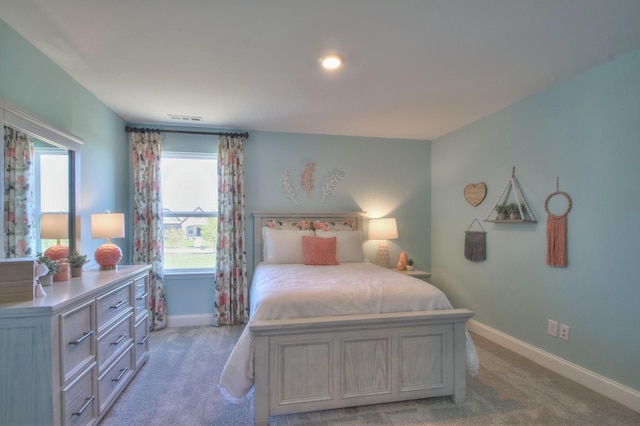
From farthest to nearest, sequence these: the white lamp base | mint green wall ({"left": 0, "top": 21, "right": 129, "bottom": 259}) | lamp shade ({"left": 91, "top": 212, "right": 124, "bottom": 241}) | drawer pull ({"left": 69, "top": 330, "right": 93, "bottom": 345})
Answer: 1. the white lamp base
2. lamp shade ({"left": 91, "top": 212, "right": 124, "bottom": 241})
3. mint green wall ({"left": 0, "top": 21, "right": 129, "bottom": 259})
4. drawer pull ({"left": 69, "top": 330, "right": 93, "bottom": 345})

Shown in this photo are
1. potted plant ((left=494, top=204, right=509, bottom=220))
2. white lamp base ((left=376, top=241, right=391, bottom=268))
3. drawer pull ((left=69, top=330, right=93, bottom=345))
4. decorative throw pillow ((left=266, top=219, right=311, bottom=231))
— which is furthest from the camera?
white lamp base ((left=376, top=241, right=391, bottom=268))

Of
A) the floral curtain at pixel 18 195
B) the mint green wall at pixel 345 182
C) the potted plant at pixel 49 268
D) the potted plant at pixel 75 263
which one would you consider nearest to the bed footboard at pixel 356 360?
the potted plant at pixel 49 268

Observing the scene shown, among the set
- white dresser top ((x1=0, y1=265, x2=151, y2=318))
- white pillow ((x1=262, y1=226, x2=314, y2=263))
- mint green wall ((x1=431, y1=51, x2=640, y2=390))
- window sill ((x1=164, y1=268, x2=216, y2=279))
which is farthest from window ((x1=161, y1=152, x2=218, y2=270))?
mint green wall ((x1=431, y1=51, x2=640, y2=390))

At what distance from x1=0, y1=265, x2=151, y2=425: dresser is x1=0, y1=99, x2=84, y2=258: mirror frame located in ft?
1.48

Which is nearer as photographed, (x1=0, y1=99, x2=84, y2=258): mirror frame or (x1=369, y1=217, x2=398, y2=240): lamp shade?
(x1=0, y1=99, x2=84, y2=258): mirror frame

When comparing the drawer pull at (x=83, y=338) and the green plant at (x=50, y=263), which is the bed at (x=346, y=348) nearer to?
the drawer pull at (x=83, y=338)

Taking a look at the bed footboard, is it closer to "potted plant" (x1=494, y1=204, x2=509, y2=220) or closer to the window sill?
"potted plant" (x1=494, y1=204, x2=509, y2=220)

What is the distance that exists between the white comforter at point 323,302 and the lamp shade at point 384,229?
1506 mm

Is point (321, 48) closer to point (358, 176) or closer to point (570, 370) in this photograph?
point (358, 176)

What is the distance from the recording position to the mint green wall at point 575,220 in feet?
6.88

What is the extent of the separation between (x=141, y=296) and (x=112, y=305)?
576 millimetres

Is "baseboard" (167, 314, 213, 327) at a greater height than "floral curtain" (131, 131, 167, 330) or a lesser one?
lesser

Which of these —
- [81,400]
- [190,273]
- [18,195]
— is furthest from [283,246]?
[18,195]

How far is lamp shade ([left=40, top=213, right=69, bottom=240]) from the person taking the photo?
6.75 ft
